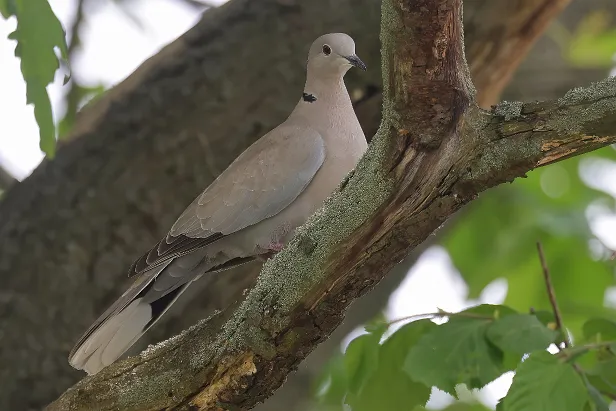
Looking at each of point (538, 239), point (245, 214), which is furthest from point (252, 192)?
point (538, 239)

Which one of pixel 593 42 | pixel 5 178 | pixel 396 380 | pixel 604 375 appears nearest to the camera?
pixel 604 375

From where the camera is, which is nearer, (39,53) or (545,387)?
(39,53)

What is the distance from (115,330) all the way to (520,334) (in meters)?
0.97

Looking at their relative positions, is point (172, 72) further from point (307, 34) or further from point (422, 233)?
point (422, 233)

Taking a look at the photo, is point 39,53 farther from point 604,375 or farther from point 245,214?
point 604,375

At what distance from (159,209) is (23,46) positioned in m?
1.23

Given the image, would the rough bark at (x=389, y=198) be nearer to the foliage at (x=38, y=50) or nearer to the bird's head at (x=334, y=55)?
the foliage at (x=38, y=50)

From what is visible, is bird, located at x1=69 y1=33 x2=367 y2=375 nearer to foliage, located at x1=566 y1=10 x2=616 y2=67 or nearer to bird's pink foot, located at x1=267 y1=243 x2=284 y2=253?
bird's pink foot, located at x1=267 y1=243 x2=284 y2=253

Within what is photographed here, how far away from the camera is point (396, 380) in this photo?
2.00m

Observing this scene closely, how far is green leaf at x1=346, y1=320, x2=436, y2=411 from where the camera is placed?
1.97 metres

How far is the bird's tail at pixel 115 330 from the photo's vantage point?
1994 mm

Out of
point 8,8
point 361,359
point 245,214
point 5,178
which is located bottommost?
point 361,359

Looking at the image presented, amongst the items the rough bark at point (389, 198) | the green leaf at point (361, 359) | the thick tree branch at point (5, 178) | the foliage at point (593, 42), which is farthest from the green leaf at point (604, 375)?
the thick tree branch at point (5, 178)

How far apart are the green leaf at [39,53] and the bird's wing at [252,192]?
0.74m
